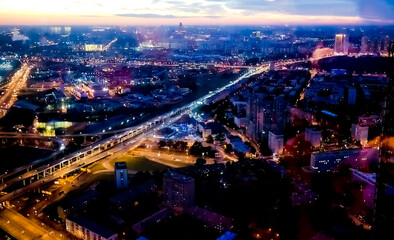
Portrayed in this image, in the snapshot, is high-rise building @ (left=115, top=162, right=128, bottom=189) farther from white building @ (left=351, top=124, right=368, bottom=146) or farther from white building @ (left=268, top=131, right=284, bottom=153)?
white building @ (left=351, top=124, right=368, bottom=146)

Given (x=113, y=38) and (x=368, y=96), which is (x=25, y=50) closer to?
(x=113, y=38)

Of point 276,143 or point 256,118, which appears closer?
point 276,143

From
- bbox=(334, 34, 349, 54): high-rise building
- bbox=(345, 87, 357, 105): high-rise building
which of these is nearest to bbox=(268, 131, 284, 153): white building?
bbox=(345, 87, 357, 105): high-rise building

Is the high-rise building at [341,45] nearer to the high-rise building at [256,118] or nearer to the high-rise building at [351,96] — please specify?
the high-rise building at [351,96]

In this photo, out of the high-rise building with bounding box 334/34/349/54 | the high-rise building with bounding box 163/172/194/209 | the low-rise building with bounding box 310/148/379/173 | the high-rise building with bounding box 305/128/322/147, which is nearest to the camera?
the high-rise building with bounding box 163/172/194/209

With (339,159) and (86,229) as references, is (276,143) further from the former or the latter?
(86,229)

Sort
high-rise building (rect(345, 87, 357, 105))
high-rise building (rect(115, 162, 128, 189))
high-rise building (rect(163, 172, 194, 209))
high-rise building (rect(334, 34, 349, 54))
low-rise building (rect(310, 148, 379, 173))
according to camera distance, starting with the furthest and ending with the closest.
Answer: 1. high-rise building (rect(334, 34, 349, 54))
2. high-rise building (rect(345, 87, 357, 105))
3. low-rise building (rect(310, 148, 379, 173))
4. high-rise building (rect(115, 162, 128, 189))
5. high-rise building (rect(163, 172, 194, 209))

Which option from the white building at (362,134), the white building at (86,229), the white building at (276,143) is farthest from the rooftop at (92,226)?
the white building at (362,134)

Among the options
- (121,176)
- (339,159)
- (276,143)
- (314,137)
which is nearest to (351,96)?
(314,137)
